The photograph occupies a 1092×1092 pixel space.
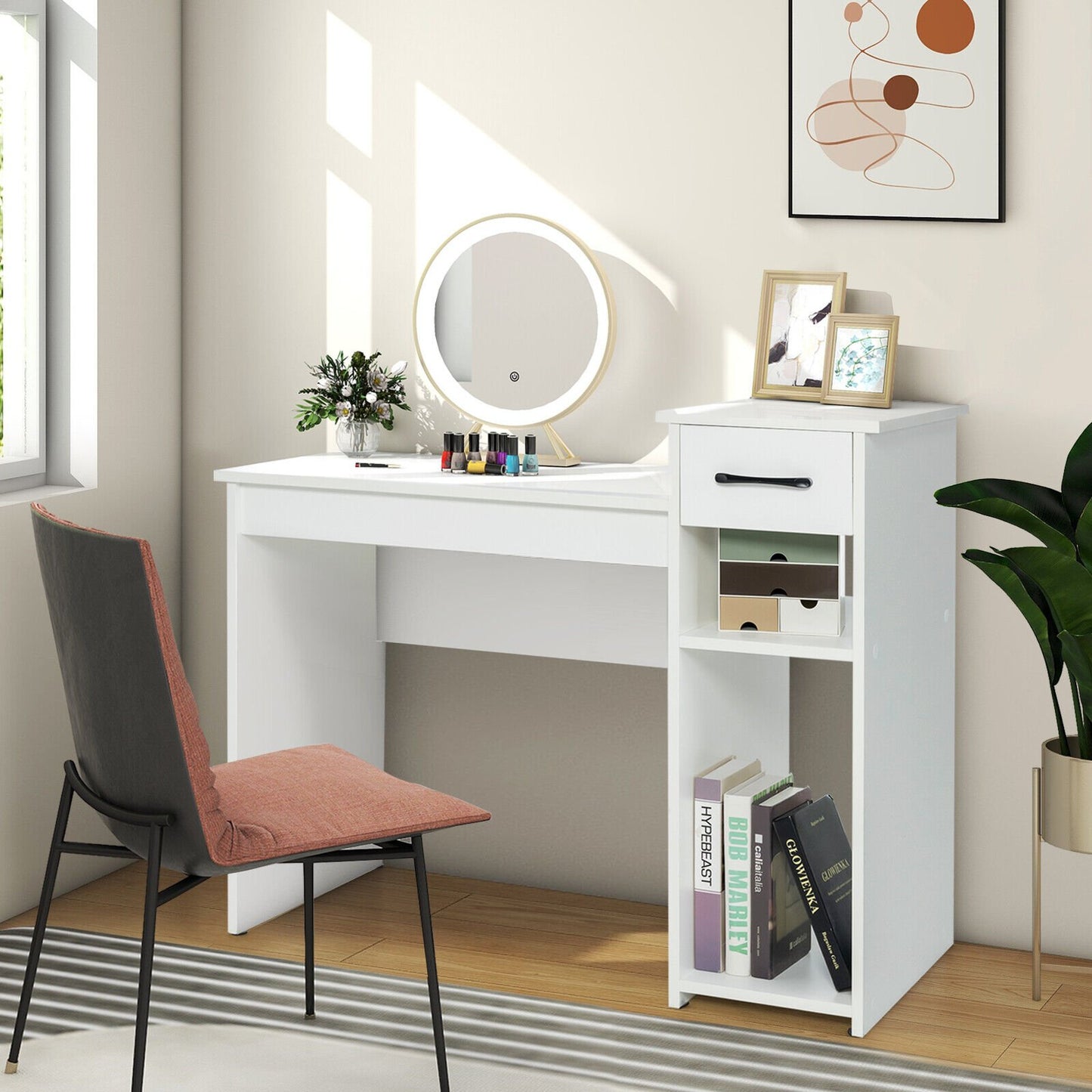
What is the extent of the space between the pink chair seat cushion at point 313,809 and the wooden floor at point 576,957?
1.91ft

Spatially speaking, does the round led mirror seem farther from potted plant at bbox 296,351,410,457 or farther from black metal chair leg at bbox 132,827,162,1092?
black metal chair leg at bbox 132,827,162,1092

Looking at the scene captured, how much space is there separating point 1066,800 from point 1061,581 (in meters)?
0.39

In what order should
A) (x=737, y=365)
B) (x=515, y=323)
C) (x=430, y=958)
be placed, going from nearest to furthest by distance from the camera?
(x=430, y=958) < (x=737, y=365) < (x=515, y=323)

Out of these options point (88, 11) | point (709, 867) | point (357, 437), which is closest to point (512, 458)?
point (357, 437)

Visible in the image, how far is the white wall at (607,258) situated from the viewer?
9.41ft

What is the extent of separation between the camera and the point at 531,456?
297cm

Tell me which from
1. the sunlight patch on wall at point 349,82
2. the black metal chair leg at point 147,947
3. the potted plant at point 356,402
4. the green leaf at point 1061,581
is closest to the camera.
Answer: the black metal chair leg at point 147,947

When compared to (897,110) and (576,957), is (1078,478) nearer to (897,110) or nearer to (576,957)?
(897,110)

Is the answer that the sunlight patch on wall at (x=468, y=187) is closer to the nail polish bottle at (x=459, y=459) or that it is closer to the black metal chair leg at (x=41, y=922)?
the nail polish bottle at (x=459, y=459)

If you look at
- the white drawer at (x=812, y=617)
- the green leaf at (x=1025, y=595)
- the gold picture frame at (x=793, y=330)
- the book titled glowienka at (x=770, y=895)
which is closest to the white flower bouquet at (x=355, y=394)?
the gold picture frame at (x=793, y=330)

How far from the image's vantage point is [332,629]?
3211 mm

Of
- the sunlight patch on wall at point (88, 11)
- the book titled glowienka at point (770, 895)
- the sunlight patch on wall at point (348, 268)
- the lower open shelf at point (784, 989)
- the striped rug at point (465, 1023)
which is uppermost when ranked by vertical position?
the sunlight patch on wall at point (88, 11)

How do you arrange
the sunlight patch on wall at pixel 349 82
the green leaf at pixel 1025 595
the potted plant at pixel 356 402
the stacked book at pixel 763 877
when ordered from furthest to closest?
the sunlight patch on wall at pixel 349 82 < the potted plant at pixel 356 402 < the stacked book at pixel 763 877 < the green leaf at pixel 1025 595

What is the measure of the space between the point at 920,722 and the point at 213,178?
1.83 metres
